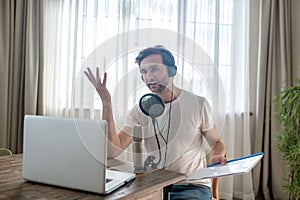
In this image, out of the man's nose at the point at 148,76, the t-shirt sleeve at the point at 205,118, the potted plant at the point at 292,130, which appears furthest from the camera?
the potted plant at the point at 292,130

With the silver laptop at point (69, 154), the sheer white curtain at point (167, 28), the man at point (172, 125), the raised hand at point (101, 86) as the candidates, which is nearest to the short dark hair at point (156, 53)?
the man at point (172, 125)

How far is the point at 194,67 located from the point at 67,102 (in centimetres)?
191

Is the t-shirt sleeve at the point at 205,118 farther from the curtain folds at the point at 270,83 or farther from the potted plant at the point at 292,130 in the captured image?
the curtain folds at the point at 270,83

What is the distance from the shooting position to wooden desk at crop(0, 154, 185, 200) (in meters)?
1.02

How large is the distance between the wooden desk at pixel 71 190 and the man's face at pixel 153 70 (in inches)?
13.9

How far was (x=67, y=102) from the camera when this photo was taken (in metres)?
3.09

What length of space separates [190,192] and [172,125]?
31cm

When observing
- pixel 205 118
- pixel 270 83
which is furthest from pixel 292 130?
pixel 205 118

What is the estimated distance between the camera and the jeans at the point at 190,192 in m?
1.49

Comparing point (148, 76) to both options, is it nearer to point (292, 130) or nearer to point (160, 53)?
point (160, 53)

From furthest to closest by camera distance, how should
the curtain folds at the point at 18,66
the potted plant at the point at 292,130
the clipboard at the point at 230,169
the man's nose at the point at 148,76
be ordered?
the curtain folds at the point at 18,66, the potted plant at the point at 292,130, the man's nose at the point at 148,76, the clipboard at the point at 230,169

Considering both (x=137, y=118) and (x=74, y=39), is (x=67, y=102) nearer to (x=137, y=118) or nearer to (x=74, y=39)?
(x=74, y=39)

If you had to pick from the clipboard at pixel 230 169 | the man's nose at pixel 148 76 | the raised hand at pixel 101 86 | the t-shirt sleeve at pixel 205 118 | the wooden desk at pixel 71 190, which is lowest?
the wooden desk at pixel 71 190

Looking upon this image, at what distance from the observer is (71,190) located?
1065 mm
